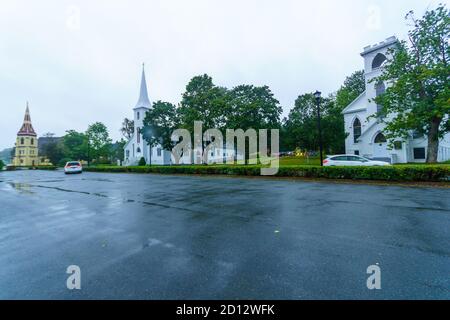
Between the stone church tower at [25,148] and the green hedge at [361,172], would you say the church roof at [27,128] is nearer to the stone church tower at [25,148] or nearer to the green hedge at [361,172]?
the stone church tower at [25,148]

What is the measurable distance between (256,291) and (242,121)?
20.6 meters

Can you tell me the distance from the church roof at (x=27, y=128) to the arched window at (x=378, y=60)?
90.6 meters

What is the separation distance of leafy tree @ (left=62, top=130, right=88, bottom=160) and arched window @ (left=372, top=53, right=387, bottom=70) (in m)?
62.2

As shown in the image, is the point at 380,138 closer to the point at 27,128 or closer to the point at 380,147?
the point at 380,147

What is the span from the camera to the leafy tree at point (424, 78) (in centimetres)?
1422

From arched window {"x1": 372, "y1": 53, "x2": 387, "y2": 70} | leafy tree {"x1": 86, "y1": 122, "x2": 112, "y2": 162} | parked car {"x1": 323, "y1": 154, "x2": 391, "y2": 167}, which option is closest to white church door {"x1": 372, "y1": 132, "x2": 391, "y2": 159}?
arched window {"x1": 372, "y1": 53, "x2": 387, "y2": 70}

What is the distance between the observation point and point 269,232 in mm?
4309

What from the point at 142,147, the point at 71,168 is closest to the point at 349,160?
the point at 71,168

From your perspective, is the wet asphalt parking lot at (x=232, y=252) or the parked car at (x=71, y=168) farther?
the parked car at (x=71, y=168)

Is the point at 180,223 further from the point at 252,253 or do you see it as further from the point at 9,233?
the point at 9,233

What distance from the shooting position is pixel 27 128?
68750mm

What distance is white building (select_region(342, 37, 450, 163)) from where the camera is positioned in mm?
21172

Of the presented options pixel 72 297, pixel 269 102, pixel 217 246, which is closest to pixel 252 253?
pixel 217 246

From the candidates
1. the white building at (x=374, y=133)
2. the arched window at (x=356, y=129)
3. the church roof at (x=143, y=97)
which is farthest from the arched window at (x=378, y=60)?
the church roof at (x=143, y=97)
